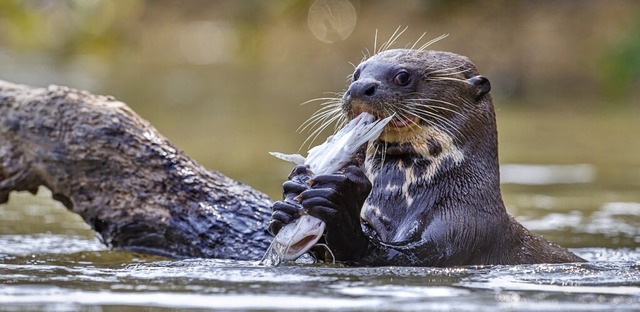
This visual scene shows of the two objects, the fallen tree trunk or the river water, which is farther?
the fallen tree trunk

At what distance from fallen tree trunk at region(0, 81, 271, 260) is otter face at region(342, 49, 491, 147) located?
36.3 inches

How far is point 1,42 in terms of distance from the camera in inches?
1165

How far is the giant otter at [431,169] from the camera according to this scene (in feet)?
14.8

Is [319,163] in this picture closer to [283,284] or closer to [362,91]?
[362,91]

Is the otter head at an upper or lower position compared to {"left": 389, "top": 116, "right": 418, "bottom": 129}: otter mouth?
upper

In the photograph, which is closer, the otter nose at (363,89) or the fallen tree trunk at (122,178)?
the otter nose at (363,89)

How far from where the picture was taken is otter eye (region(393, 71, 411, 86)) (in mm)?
4676

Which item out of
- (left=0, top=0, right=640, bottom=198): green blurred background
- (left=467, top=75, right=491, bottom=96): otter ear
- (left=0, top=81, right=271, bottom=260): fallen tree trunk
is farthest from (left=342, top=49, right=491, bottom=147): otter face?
(left=0, top=0, right=640, bottom=198): green blurred background

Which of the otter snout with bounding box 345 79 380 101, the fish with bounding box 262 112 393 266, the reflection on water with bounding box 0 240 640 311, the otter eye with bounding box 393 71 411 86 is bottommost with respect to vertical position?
the reflection on water with bounding box 0 240 640 311

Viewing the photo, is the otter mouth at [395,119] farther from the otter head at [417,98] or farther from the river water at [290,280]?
the river water at [290,280]

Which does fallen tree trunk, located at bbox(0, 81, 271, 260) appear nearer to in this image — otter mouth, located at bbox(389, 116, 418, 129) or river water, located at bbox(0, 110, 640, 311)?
river water, located at bbox(0, 110, 640, 311)

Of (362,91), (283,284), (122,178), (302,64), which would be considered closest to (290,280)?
(283,284)

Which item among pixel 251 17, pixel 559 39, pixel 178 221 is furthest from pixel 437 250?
pixel 251 17

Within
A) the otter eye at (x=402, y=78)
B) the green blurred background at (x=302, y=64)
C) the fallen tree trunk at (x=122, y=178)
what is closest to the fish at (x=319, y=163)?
the otter eye at (x=402, y=78)
